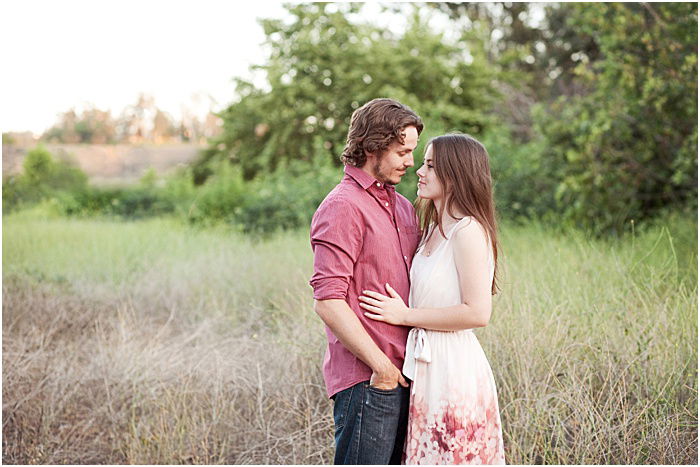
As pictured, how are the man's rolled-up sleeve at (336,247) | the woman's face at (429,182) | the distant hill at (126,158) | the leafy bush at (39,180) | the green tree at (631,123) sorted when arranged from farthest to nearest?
the distant hill at (126,158), the leafy bush at (39,180), the green tree at (631,123), the woman's face at (429,182), the man's rolled-up sleeve at (336,247)

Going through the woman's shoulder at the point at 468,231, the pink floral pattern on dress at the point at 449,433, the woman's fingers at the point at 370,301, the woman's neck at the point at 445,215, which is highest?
the woman's neck at the point at 445,215

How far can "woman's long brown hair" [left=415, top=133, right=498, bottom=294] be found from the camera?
7.79 ft

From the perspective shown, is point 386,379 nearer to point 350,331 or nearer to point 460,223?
point 350,331

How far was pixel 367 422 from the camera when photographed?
2.32 m

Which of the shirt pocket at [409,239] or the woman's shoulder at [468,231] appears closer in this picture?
the woman's shoulder at [468,231]

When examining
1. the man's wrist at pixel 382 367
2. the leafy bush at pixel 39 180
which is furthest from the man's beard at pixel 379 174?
the leafy bush at pixel 39 180

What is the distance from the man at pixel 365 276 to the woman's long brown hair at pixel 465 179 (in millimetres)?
117

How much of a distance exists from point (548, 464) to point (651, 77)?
4.62 meters

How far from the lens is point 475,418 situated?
7.81 feet

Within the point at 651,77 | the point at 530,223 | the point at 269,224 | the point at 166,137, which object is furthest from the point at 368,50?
the point at 166,137

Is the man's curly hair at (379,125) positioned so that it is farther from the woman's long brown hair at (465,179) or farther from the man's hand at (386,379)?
the man's hand at (386,379)

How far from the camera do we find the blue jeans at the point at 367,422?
7.60ft

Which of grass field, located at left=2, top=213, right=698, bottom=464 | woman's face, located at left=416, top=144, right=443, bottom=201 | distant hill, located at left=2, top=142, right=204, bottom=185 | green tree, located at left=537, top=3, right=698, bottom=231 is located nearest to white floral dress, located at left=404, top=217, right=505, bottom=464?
woman's face, located at left=416, top=144, right=443, bottom=201

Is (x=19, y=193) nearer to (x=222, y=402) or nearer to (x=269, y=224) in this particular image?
(x=269, y=224)
